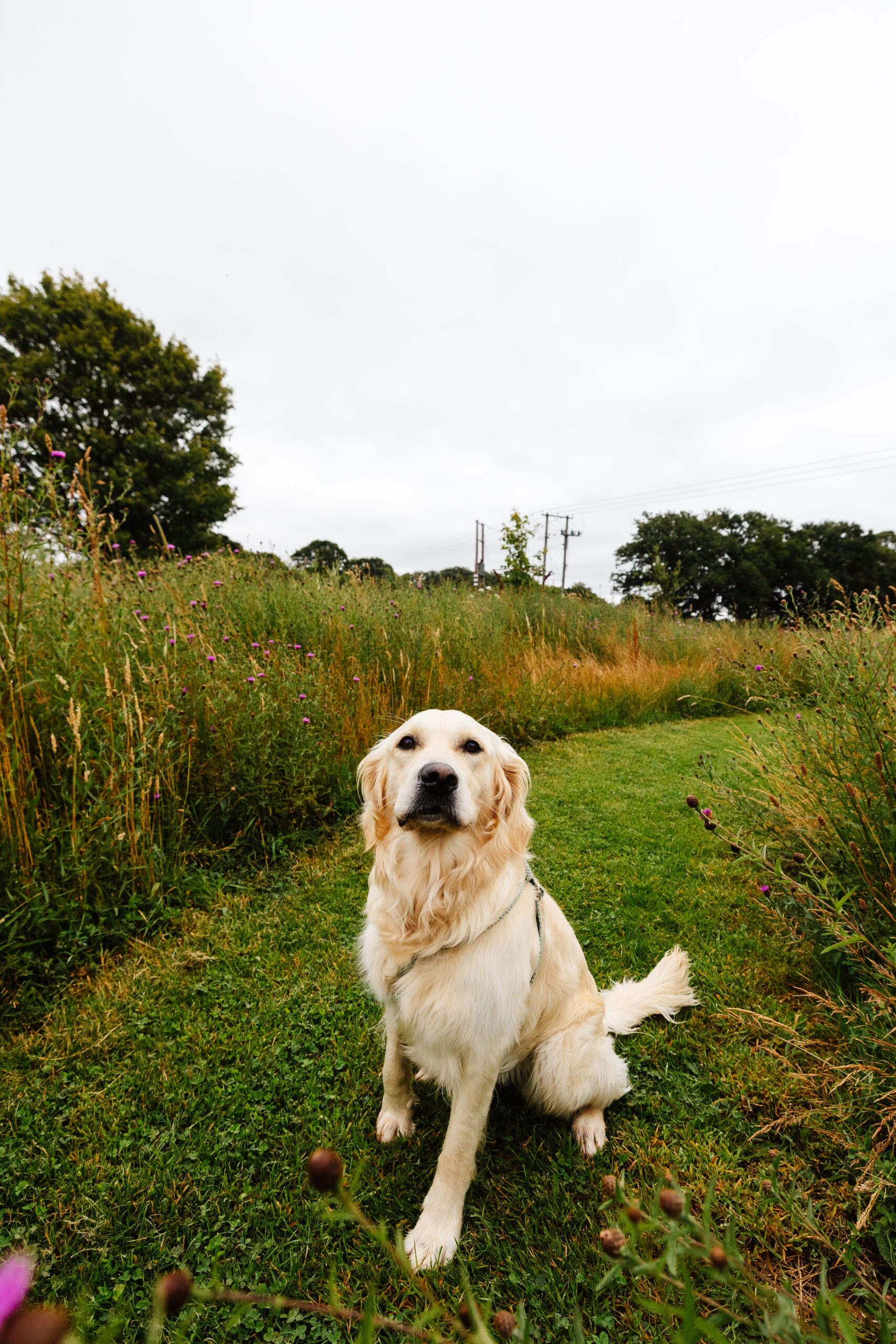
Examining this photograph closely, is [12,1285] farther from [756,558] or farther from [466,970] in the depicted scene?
[756,558]

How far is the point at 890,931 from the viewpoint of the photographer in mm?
2258

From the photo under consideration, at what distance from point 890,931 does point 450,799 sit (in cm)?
177

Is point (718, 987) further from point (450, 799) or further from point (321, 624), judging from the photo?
point (321, 624)

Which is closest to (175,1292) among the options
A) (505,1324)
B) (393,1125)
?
(505,1324)

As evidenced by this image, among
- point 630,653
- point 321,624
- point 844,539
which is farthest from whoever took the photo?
point 844,539

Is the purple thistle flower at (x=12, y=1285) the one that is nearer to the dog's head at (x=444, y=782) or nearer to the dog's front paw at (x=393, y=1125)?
the dog's head at (x=444, y=782)

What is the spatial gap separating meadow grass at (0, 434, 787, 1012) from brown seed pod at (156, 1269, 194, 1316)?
7.94 feet

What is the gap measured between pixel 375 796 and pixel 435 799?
0.40 meters

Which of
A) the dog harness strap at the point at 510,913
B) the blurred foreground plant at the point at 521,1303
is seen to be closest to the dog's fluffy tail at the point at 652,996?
the dog harness strap at the point at 510,913

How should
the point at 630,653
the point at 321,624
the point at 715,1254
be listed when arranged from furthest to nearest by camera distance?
the point at 630,653 < the point at 321,624 < the point at 715,1254

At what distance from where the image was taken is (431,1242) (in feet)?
5.80

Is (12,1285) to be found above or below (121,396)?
below

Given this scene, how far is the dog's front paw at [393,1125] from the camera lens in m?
2.11

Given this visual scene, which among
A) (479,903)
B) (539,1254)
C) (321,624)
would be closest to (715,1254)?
(479,903)
